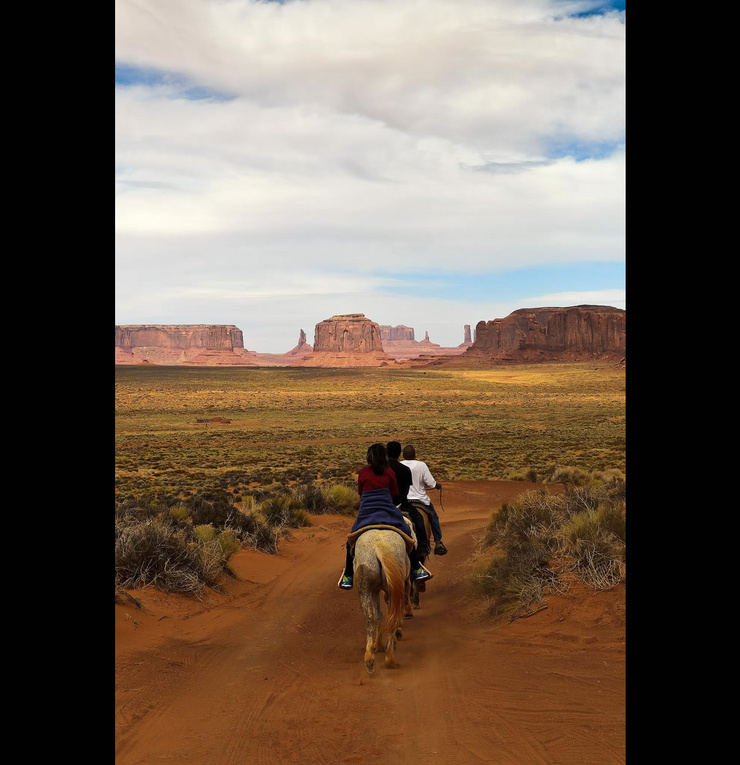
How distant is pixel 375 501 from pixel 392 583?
3.36 ft

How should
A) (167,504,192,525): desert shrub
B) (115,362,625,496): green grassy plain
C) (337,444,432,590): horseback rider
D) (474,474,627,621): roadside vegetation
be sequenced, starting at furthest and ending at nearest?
(115,362,625,496): green grassy plain, (167,504,192,525): desert shrub, (474,474,627,621): roadside vegetation, (337,444,432,590): horseback rider

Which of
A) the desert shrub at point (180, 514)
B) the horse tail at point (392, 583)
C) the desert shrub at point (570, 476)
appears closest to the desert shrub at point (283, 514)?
the desert shrub at point (180, 514)

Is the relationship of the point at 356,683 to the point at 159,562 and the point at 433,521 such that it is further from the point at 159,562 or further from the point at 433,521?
Answer: the point at 159,562

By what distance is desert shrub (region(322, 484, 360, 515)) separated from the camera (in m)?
18.3

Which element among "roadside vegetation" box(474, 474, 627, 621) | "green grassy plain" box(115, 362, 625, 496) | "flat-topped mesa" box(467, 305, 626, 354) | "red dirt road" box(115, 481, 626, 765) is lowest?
"green grassy plain" box(115, 362, 625, 496)

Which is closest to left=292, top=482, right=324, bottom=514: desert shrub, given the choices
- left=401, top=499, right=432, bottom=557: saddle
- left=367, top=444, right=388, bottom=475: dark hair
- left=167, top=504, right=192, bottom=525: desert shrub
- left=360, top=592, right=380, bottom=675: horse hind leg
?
left=167, top=504, right=192, bottom=525: desert shrub

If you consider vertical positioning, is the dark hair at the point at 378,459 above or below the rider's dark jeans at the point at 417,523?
above

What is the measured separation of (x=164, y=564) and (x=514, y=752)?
6.47m

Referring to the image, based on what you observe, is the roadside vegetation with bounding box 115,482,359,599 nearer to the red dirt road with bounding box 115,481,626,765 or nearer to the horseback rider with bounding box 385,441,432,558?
the red dirt road with bounding box 115,481,626,765

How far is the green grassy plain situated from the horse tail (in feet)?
54.6

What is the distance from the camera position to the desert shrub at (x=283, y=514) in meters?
15.7

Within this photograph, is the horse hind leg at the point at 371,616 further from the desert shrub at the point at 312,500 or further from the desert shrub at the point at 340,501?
the desert shrub at the point at 340,501

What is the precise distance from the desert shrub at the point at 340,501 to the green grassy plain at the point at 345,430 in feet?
17.6

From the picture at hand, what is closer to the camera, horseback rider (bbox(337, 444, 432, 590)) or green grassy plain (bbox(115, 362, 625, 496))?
horseback rider (bbox(337, 444, 432, 590))
